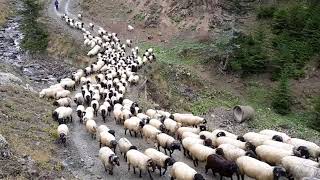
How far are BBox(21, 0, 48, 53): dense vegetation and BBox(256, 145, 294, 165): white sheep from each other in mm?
33274

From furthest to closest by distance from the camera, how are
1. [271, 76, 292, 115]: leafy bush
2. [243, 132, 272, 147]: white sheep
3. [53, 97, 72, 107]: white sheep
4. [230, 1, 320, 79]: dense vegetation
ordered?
[230, 1, 320, 79]: dense vegetation
[271, 76, 292, 115]: leafy bush
[53, 97, 72, 107]: white sheep
[243, 132, 272, 147]: white sheep

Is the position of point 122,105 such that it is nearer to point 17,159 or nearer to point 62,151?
point 62,151

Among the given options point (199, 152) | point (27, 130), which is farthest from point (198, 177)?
point (27, 130)

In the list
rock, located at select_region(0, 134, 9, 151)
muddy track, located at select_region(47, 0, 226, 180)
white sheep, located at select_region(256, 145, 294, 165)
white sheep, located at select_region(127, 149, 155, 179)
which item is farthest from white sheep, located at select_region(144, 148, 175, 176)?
rock, located at select_region(0, 134, 9, 151)

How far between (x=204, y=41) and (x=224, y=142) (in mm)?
22889

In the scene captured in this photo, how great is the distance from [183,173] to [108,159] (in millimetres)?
3552

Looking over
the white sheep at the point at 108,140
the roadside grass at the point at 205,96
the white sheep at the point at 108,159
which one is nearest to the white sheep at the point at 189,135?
the white sheep at the point at 108,140

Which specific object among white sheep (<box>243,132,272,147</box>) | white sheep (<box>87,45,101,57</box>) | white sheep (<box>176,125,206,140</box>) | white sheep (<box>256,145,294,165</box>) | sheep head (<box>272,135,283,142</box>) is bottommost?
white sheep (<box>87,45,101,57</box>)

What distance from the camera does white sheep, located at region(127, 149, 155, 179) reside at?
1833cm

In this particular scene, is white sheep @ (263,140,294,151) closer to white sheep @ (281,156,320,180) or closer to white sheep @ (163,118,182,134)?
white sheep @ (281,156,320,180)

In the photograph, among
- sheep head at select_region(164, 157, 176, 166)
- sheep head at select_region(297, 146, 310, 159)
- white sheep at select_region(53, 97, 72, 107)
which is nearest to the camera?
sheep head at select_region(297, 146, 310, 159)

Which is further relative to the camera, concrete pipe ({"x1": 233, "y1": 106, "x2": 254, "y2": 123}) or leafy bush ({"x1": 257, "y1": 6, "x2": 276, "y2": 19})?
leafy bush ({"x1": 257, "y1": 6, "x2": 276, "y2": 19})

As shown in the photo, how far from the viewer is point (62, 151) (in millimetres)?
21125

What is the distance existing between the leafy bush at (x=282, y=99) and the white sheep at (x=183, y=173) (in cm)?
1543
